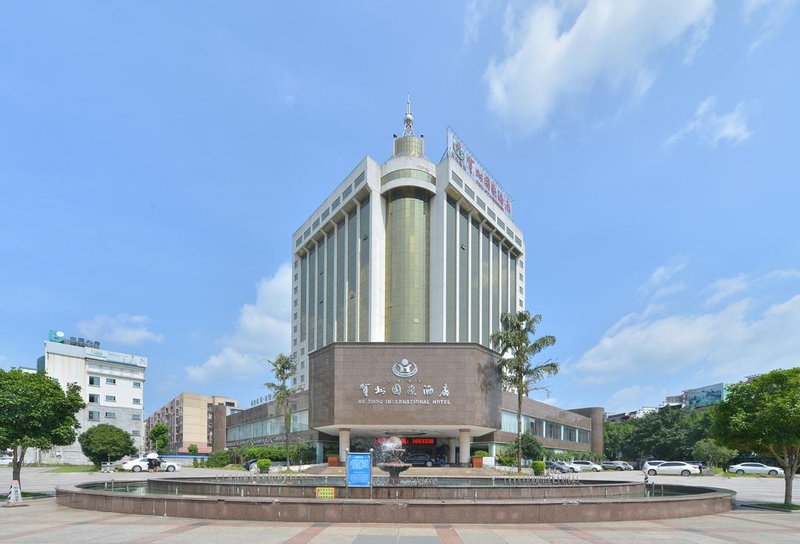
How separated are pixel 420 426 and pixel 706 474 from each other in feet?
97.9

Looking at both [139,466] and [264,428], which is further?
[264,428]

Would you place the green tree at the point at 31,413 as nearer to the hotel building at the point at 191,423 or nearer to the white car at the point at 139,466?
the white car at the point at 139,466

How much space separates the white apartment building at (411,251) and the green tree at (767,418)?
5508 centimetres

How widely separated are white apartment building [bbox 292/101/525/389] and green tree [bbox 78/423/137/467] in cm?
3204

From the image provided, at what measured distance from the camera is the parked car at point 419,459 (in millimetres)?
70625

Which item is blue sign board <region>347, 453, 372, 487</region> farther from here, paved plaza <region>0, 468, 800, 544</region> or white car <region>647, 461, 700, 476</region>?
white car <region>647, 461, 700, 476</region>

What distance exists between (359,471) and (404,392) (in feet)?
120

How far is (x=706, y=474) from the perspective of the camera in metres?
63.0

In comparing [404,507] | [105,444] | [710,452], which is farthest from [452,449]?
[404,507]

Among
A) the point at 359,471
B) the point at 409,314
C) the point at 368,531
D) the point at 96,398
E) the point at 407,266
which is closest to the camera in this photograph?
the point at 368,531

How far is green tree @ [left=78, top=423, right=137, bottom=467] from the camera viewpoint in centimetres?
7362

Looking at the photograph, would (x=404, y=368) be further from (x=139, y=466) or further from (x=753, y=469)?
(x=753, y=469)

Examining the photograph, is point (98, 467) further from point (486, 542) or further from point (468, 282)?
point (486, 542)

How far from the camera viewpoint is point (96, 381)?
10119cm
